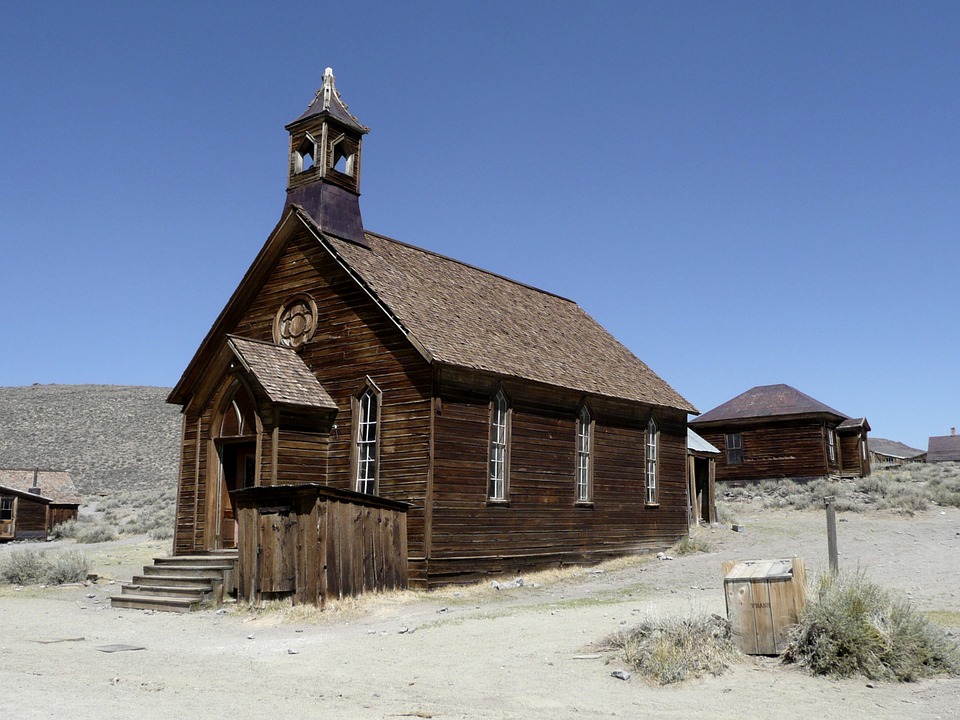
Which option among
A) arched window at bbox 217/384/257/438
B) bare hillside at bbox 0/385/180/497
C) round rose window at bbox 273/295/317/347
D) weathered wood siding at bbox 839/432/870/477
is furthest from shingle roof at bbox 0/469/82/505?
weathered wood siding at bbox 839/432/870/477

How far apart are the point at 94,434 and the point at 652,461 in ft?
246

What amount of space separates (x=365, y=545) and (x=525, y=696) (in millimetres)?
7581

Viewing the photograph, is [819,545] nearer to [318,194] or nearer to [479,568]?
[479,568]

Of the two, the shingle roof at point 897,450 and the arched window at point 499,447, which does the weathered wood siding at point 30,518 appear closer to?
the arched window at point 499,447

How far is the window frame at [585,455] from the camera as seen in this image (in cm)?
2150

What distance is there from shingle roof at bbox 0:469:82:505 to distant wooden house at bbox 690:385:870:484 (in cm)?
3072

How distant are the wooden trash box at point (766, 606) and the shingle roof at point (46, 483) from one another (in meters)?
41.9

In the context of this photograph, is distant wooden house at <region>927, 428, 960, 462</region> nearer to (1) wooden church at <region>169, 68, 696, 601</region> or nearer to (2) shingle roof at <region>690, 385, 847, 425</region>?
(2) shingle roof at <region>690, 385, 847, 425</region>

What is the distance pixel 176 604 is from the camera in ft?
53.3

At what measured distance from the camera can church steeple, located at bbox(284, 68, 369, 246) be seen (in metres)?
21.0

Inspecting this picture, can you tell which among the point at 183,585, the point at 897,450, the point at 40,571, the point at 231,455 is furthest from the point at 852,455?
the point at 897,450

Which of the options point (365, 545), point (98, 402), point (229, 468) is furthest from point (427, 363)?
point (98, 402)

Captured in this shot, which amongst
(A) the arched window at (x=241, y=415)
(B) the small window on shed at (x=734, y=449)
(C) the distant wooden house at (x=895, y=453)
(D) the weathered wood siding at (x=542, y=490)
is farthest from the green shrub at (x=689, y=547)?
(C) the distant wooden house at (x=895, y=453)

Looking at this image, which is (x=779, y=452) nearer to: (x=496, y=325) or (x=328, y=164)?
(x=496, y=325)
